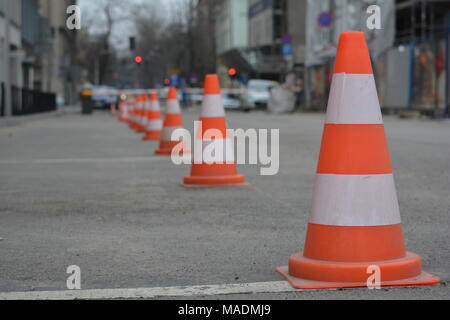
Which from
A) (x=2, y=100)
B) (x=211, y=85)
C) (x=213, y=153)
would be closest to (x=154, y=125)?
(x=211, y=85)

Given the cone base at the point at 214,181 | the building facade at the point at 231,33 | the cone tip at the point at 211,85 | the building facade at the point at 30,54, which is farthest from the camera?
the building facade at the point at 231,33

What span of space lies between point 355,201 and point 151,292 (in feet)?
3.39

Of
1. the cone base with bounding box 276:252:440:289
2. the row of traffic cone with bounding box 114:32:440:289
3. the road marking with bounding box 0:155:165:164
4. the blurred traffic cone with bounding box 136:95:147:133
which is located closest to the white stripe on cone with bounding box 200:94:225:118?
the road marking with bounding box 0:155:165:164

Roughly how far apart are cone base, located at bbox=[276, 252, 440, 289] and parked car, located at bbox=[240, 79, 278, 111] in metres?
45.3

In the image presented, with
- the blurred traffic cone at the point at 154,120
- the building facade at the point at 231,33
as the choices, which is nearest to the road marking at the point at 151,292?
the blurred traffic cone at the point at 154,120

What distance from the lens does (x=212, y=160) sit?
29.5 ft

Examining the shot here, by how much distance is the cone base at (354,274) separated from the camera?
14.0 ft

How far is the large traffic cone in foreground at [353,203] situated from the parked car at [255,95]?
4490 cm

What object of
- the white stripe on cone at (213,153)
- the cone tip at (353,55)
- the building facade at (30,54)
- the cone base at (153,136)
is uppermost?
the building facade at (30,54)

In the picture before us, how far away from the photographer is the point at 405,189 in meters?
8.49

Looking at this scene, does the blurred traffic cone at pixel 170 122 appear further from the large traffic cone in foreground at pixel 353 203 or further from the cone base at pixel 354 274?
the cone base at pixel 354 274

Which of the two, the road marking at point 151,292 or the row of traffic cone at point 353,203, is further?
the row of traffic cone at point 353,203

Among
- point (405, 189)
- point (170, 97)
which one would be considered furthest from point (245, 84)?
point (405, 189)
